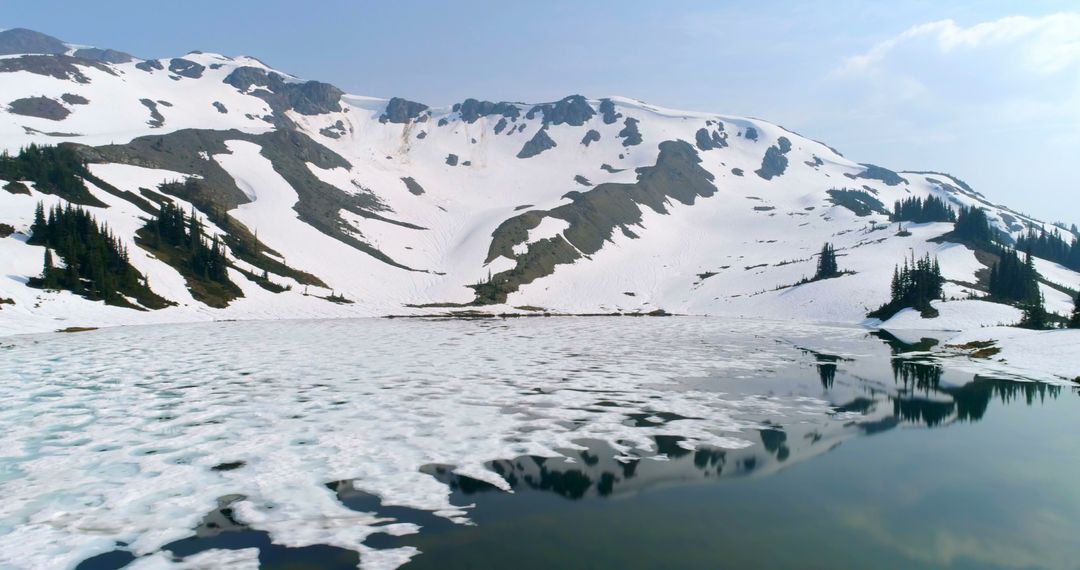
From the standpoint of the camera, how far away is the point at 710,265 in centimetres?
18025

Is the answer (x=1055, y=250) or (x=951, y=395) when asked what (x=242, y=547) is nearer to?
(x=951, y=395)

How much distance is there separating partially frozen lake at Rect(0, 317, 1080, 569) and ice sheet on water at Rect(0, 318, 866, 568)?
0.39 feet

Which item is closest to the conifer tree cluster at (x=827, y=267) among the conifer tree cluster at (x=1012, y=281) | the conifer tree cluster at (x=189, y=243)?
the conifer tree cluster at (x=1012, y=281)

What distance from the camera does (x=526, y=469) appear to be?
18.6 meters

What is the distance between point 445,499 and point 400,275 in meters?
130

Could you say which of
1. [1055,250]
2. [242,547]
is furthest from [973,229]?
[242,547]

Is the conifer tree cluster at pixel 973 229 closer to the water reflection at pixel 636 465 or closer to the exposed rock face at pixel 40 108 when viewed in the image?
the water reflection at pixel 636 465

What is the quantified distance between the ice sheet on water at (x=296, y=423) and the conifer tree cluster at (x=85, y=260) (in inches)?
1076

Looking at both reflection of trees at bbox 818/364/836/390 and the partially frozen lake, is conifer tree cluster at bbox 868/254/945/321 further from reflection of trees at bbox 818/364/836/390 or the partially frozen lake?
the partially frozen lake

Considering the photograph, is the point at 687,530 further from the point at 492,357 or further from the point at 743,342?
the point at 743,342

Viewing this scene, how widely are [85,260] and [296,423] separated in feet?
244

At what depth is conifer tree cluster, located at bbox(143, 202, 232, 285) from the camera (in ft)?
324

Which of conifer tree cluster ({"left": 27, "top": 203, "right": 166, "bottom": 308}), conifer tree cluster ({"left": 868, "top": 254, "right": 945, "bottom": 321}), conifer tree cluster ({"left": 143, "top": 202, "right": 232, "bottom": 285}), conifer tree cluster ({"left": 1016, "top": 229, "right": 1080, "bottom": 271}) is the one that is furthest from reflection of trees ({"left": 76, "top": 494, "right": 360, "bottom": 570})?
conifer tree cluster ({"left": 1016, "top": 229, "right": 1080, "bottom": 271})

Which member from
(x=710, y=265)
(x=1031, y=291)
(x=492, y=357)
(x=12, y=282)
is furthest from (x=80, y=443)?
(x=710, y=265)
